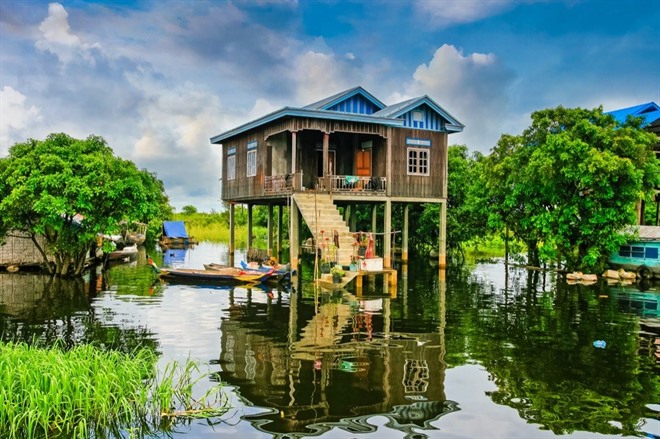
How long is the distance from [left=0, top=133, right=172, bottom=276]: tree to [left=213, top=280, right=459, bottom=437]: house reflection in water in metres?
8.87

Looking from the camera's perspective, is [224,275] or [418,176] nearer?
[224,275]

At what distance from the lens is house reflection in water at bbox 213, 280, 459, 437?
8242 mm

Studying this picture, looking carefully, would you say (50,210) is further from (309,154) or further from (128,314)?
(309,154)

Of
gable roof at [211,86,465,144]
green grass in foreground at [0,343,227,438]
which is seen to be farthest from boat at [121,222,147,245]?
green grass in foreground at [0,343,227,438]

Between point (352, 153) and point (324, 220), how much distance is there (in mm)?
6820

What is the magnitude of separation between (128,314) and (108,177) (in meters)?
8.17

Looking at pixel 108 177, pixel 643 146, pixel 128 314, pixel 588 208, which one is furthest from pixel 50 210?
pixel 643 146

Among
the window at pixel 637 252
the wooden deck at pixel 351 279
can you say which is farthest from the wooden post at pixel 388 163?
the window at pixel 637 252

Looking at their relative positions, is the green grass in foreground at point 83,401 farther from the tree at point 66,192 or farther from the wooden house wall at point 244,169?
the wooden house wall at point 244,169

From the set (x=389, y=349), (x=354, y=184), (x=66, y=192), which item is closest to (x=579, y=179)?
(x=354, y=184)

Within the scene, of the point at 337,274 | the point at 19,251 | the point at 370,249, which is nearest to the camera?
the point at 337,274

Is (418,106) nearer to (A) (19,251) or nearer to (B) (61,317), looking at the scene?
(B) (61,317)

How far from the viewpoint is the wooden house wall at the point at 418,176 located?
26.1 m

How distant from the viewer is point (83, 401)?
25.3 ft
